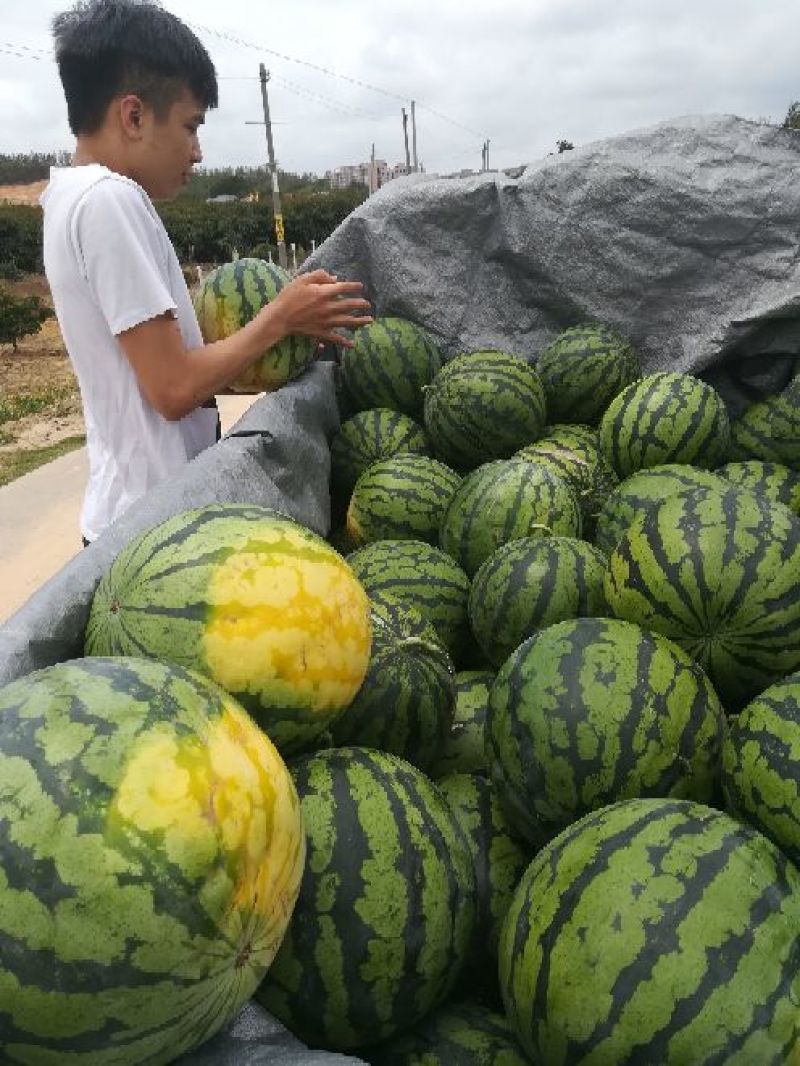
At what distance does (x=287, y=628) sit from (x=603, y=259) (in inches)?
102

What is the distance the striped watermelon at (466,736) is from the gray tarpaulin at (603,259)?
0.94 metres

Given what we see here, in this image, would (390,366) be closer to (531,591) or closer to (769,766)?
(531,591)

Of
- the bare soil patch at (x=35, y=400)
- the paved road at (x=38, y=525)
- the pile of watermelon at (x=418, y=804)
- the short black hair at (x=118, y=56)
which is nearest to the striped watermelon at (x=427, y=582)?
the pile of watermelon at (x=418, y=804)

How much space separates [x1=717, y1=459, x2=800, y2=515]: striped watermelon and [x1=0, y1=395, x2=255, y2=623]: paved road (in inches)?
130

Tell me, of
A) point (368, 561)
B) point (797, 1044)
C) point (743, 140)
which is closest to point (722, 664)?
point (797, 1044)

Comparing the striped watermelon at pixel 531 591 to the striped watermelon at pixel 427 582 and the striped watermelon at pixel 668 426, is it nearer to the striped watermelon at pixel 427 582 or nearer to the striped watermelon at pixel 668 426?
the striped watermelon at pixel 427 582

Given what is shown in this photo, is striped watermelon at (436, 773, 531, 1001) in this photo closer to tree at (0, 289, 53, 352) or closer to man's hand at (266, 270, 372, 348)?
man's hand at (266, 270, 372, 348)

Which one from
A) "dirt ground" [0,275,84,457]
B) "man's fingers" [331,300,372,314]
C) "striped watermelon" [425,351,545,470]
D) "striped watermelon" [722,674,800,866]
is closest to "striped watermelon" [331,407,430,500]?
"striped watermelon" [425,351,545,470]

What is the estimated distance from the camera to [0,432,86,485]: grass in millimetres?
9930

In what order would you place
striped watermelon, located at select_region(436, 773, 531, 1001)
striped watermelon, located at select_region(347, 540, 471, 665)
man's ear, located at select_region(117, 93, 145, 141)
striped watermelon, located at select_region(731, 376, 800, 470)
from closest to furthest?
striped watermelon, located at select_region(436, 773, 531, 1001) → striped watermelon, located at select_region(347, 540, 471, 665) → man's ear, located at select_region(117, 93, 145, 141) → striped watermelon, located at select_region(731, 376, 800, 470)

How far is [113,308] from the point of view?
104 inches

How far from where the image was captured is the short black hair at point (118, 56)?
9.43 feet

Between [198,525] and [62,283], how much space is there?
55.5 inches

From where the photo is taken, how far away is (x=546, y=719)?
1.72 meters
